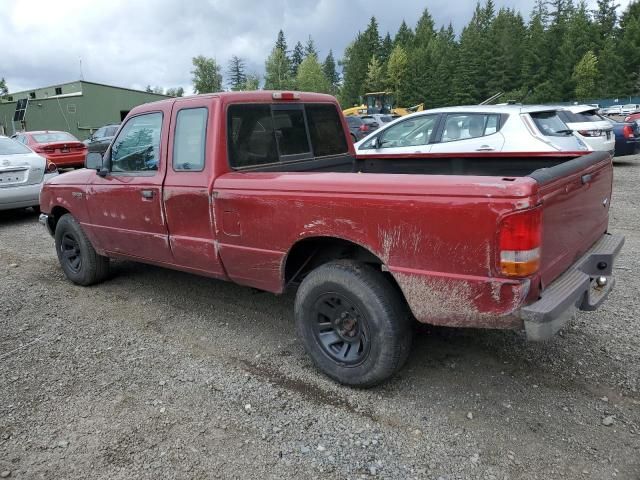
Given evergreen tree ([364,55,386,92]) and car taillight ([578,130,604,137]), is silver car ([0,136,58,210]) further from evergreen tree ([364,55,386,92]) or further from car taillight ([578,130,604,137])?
evergreen tree ([364,55,386,92])

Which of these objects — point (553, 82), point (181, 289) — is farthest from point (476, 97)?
point (181, 289)

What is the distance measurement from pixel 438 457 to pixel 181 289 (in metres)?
3.39

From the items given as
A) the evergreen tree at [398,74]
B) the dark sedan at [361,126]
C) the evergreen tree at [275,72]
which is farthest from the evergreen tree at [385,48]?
the dark sedan at [361,126]

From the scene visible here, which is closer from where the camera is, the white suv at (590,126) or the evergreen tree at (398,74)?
the white suv at (590,126)

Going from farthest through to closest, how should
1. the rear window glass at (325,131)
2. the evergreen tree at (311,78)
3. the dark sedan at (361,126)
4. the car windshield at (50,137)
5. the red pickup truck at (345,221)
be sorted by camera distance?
the evergreen tree at (311,78), the dark sedan at (361,126), the car windshield at (50,137), the rear window glass at (325,131), the red pickup truck at (345,221)

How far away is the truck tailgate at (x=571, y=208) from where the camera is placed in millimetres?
2619

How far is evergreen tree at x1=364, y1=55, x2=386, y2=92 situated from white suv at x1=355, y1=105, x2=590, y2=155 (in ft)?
294

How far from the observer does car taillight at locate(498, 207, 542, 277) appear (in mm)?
2424

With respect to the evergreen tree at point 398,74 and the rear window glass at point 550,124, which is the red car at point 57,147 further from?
the evergreen tree at point 398,74

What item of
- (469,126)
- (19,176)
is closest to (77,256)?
(19,176)

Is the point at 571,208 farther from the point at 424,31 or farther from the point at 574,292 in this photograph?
the point at 424,31

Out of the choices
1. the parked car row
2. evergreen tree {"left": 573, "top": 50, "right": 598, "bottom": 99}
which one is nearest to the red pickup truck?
the parked car row

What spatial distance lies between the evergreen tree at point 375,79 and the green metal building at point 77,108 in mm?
60595

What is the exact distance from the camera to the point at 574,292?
2754 millimetres
